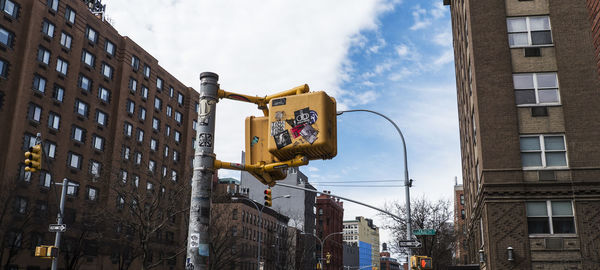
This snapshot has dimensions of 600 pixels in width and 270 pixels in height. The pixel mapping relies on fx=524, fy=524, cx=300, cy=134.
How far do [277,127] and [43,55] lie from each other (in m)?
56.4

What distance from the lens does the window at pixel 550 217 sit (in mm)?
25828

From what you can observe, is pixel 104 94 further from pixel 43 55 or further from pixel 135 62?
pixel 43 55

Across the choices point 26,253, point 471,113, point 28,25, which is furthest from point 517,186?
point 28,25

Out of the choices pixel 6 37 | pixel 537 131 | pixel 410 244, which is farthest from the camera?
pixel 6 37

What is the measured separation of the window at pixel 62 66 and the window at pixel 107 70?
6.55 m

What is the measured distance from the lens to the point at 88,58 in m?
61.3

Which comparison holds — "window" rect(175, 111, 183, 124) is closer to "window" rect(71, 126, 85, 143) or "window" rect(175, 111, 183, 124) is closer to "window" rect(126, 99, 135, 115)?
"window" rect(126, 99, 135, 115)

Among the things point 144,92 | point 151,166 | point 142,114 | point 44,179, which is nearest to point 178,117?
point 144,92

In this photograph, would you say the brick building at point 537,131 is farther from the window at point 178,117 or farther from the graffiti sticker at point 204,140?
the window at point 178,117

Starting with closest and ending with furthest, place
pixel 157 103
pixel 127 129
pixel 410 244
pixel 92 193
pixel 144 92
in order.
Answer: pixel 410 244
pixel 92 193
pixel 127 129
pixel 144 92
pixel 157 103

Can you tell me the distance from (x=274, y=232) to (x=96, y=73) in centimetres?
4641

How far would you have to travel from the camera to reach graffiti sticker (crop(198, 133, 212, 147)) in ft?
18.1

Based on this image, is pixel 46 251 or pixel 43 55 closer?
pixel 46 251

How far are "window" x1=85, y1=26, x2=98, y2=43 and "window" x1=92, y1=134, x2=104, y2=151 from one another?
11488 millimetres
